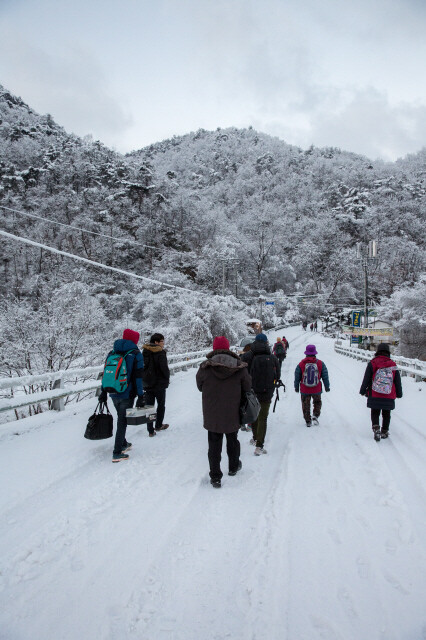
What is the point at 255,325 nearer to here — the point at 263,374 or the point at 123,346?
the point at 263,374

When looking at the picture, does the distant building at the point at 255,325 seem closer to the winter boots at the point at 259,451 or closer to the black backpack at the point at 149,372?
the black backpack at the point at 149,372

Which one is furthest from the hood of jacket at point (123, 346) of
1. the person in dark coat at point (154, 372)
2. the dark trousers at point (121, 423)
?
the person in dark coat at point (154, 372)

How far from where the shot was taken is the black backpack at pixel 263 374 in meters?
5.05

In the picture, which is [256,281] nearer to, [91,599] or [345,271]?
[345,271]

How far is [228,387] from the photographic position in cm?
376

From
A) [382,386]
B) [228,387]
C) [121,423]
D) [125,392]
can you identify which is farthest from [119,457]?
[382,386]

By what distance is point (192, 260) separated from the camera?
122ft

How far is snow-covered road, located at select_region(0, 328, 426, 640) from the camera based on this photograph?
1973 mm

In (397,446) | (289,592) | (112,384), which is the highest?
(112,384)

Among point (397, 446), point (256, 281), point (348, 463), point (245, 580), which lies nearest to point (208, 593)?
point (245, 580)

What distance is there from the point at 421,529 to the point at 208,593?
208 centimetres

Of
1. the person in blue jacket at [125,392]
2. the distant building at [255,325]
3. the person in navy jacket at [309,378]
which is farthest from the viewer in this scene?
the distant building at [255,325]

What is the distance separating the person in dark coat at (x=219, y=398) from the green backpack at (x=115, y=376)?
3.87 feet

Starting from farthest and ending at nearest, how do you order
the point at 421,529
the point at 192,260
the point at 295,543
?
the point at 192,260
the point at 421,529
the point at 295,543
